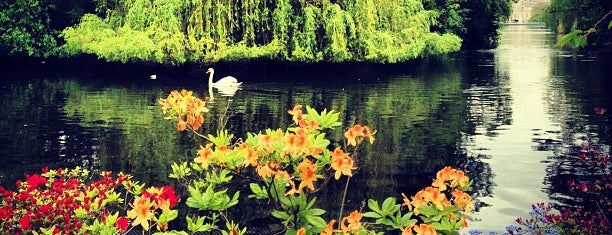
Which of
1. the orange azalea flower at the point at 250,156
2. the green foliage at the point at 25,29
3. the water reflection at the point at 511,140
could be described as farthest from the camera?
the green foliage at the point at 25,29

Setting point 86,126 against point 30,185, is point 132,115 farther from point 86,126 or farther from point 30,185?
point 30,185

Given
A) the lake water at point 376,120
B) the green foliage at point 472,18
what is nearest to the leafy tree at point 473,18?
the green foliage at point 472,18

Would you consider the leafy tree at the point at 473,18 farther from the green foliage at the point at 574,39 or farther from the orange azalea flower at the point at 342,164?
the green foliage at the point at 574,39

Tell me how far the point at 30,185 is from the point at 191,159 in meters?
7.21

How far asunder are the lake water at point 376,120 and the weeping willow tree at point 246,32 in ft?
4.04

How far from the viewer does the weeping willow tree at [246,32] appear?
1232 inches

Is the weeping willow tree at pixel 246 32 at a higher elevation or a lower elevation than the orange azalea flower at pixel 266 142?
higher

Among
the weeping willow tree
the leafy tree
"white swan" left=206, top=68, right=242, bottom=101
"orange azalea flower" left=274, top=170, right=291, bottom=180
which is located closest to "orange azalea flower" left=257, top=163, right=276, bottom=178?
"orange azalea flower" left=274, top=170, right=291, bottom=180

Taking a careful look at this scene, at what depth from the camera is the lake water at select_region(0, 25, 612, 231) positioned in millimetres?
12282

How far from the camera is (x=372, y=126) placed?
59.7 ft

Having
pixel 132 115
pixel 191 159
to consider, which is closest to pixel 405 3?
pixel 132 115

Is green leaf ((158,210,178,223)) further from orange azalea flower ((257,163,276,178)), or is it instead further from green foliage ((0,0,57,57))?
green foliage ((0,0,57,57))

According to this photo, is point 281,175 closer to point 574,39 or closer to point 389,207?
point 389,207

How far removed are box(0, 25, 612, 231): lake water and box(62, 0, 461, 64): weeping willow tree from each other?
1232 millimetres
